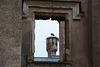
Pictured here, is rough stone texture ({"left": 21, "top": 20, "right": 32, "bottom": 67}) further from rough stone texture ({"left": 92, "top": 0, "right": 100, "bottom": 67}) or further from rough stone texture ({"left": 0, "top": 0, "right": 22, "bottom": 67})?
rough stone texture ({"left": 0, "top": 0, "right": 22, "bottom": 67})

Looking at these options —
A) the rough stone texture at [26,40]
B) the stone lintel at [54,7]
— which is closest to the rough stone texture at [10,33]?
the rough stone texture at [26,40]

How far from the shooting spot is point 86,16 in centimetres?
982

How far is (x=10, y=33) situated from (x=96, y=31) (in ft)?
12.7

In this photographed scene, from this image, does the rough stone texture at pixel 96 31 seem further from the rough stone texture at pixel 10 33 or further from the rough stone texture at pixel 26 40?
the rough stone texture at pixel 10 33

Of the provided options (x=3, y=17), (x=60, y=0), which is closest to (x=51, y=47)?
(x=60, y=0)

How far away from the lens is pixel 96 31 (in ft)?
30.5

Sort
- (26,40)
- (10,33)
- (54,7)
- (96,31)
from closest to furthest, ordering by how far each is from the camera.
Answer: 1. (10,33)
2. (96,31)
3. (26,40)
4. (54,7)

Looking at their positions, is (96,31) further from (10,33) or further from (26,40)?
(10,33)

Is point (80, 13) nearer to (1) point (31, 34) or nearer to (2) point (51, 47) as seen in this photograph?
(1) point (31, 34)

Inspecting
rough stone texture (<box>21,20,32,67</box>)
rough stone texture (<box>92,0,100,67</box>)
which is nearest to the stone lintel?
rough stone texture (<box>21,20,32,67</box>)

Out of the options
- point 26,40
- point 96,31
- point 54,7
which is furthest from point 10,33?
point 54,7

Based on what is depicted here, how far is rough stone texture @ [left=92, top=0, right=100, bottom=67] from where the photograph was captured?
9148mm

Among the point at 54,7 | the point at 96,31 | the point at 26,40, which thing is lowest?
the point at 26,40

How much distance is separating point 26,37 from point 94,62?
2.07 meters
